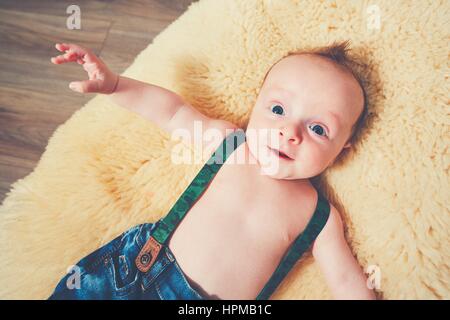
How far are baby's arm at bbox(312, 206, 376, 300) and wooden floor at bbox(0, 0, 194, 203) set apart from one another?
750 millimetres

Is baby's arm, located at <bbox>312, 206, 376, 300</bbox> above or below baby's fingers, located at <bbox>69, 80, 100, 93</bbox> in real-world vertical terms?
below

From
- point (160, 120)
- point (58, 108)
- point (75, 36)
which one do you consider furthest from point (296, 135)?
point (75, 36)

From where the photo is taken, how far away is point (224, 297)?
28.8 inches

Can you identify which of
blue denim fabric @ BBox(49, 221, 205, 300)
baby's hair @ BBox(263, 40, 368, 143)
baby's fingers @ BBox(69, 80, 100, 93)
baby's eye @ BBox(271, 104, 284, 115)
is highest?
baby's hair @ BBox(263, 40, 368, 143)

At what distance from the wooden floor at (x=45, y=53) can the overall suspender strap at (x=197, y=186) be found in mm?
481

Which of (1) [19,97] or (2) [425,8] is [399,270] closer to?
(2) [425,8]

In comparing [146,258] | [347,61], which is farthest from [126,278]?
[347,61]

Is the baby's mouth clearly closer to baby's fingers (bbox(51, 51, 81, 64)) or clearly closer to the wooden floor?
baby's fingers (bbox(51, 51, 81, 64))

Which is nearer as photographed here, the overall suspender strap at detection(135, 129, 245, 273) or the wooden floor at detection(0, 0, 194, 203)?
the overall suspender strap at detection(135, 129, 245, 273)

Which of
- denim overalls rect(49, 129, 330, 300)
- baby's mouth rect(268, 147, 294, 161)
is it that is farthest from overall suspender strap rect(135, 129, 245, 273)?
baby's mouth rect(268, 147, 294, 161)

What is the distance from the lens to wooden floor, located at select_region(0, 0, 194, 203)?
1052mm

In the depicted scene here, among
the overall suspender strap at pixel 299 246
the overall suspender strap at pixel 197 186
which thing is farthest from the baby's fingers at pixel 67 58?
the overall suspender strap at pixel 299 246

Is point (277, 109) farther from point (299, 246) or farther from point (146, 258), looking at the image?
point (146, 258)
